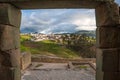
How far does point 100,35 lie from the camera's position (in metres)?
5.02

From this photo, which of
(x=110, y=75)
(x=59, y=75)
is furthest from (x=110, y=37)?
(x=59, y=75)

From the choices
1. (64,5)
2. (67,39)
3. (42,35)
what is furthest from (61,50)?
(64,5)

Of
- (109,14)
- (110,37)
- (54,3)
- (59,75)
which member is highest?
(54,3)

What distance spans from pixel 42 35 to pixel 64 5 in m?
34.7

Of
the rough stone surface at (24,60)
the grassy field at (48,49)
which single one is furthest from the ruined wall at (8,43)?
the grassy field at (48,49)

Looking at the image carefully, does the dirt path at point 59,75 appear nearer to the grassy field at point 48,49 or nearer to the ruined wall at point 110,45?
the ruined wall at point 110,45

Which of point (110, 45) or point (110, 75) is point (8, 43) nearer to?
point (110, 45)

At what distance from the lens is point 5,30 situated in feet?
15.6

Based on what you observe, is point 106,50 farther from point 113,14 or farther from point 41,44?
point 41,44

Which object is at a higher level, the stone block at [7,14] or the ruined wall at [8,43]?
the stone block at [7,14]

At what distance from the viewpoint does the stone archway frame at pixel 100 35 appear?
4.79 meters

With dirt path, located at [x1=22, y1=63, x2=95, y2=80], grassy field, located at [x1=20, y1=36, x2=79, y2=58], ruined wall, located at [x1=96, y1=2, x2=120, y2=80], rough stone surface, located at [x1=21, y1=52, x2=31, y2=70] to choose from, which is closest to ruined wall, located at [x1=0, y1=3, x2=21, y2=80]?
ruined wall, located at [x1=96, y1=2, x2=120, y2=80]

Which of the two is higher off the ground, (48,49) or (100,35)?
(100,35)

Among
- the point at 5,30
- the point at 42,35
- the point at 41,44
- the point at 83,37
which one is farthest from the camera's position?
the point at 42,35
